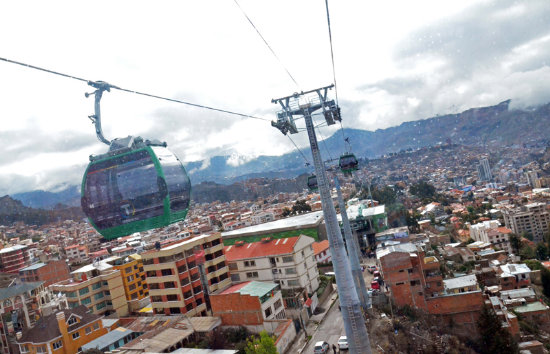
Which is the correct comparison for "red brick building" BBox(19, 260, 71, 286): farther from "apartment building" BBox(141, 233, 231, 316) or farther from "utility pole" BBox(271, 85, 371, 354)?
"utility pole" BBox(271, 85, 371, 354)

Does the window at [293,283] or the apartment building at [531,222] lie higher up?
the window at [293,283]

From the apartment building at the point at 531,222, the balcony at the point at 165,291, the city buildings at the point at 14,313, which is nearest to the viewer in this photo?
the balcony at the point at 165,291

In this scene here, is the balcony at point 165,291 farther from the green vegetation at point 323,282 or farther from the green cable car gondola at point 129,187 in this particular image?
the green cable car gondola at point 129,187

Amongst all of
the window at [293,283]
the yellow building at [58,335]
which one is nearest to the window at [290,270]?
the window at [293,283]

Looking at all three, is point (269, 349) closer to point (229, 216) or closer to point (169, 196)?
point (169, 196)

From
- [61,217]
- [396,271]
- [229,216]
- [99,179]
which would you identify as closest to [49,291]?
[396,271]

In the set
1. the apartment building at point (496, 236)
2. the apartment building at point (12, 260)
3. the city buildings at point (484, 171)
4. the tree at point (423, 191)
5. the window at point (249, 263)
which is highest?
the apartment building at point (12, 260)

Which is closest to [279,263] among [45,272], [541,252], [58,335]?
[58,335]
